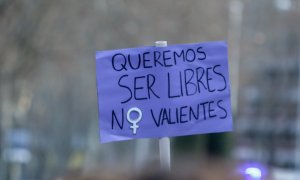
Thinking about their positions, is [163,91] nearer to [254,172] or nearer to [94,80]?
[254,172]

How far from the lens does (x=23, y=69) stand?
875 inches

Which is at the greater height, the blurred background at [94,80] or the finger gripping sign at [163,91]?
the blurred background at [94,80]

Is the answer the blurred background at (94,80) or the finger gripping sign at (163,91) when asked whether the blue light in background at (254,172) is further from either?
the finger gripping sign at (163,91)

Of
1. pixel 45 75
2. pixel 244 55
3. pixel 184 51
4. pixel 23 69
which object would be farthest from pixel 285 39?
pixel 184 51

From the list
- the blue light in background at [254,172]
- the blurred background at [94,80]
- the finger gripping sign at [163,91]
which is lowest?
the blue light in background at [254,172]

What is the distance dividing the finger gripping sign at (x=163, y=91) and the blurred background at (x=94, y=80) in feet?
0.65

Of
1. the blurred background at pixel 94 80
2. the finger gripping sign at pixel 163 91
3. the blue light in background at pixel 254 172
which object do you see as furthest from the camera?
the finger gripping sign at pixel 163 91

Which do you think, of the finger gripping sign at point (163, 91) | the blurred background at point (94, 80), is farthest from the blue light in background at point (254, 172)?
the finger gripping sign at point (163, 91)

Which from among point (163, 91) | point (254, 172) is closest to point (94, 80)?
point (163, 91)

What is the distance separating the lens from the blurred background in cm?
445

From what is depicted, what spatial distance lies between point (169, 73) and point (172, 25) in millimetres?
22013

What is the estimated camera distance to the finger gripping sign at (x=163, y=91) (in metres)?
5.18

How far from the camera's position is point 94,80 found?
115ft

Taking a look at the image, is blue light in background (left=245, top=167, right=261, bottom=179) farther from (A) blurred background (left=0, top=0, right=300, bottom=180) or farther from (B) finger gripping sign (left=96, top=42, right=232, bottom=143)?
(B) finger gripping sign (left=96, top=42, right=232, bottom=143)
